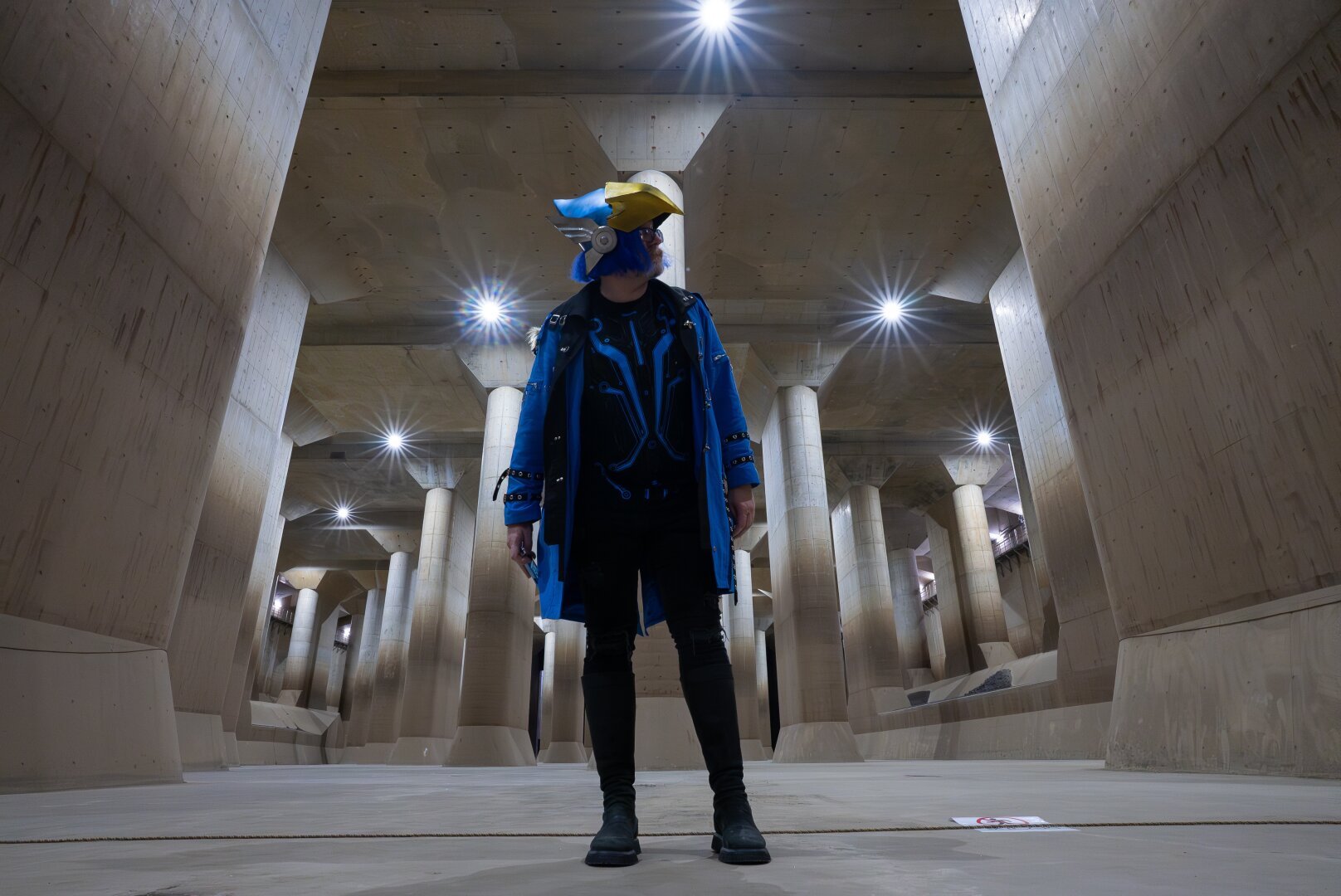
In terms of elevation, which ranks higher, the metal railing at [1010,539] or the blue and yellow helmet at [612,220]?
the metal railing at [1010,539]

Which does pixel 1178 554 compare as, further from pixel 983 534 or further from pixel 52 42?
pixel 983 534

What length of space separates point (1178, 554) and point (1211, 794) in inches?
98.6

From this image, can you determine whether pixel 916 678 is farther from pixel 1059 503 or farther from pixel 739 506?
pixel 739 506

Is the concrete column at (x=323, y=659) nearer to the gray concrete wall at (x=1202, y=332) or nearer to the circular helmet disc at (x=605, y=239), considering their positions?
the gray concrete wall at (x=1202, y=332)

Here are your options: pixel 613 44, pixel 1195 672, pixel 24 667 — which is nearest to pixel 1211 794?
pixel 1195 672

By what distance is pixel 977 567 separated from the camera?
76.2 ft

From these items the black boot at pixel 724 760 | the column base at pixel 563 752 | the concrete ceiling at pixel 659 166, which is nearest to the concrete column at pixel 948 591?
the concrete ceiling at pixel 659 166

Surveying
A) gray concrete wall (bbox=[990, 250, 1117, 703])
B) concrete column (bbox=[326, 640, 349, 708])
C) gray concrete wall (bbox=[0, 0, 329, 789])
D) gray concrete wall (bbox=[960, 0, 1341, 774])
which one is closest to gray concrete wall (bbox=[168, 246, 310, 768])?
gray concrete wall (bbox=[0, 0, 329, 789])

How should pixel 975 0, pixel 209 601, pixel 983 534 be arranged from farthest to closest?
pixel 983 534
pixel 209 601
pixel 975 0

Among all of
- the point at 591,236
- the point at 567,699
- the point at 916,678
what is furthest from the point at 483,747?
the point at 916,678

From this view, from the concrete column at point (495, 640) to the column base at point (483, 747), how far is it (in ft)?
0.05

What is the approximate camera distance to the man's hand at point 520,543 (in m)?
2.44

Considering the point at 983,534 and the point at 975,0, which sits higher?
the point at 975,0

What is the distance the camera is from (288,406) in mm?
19734
